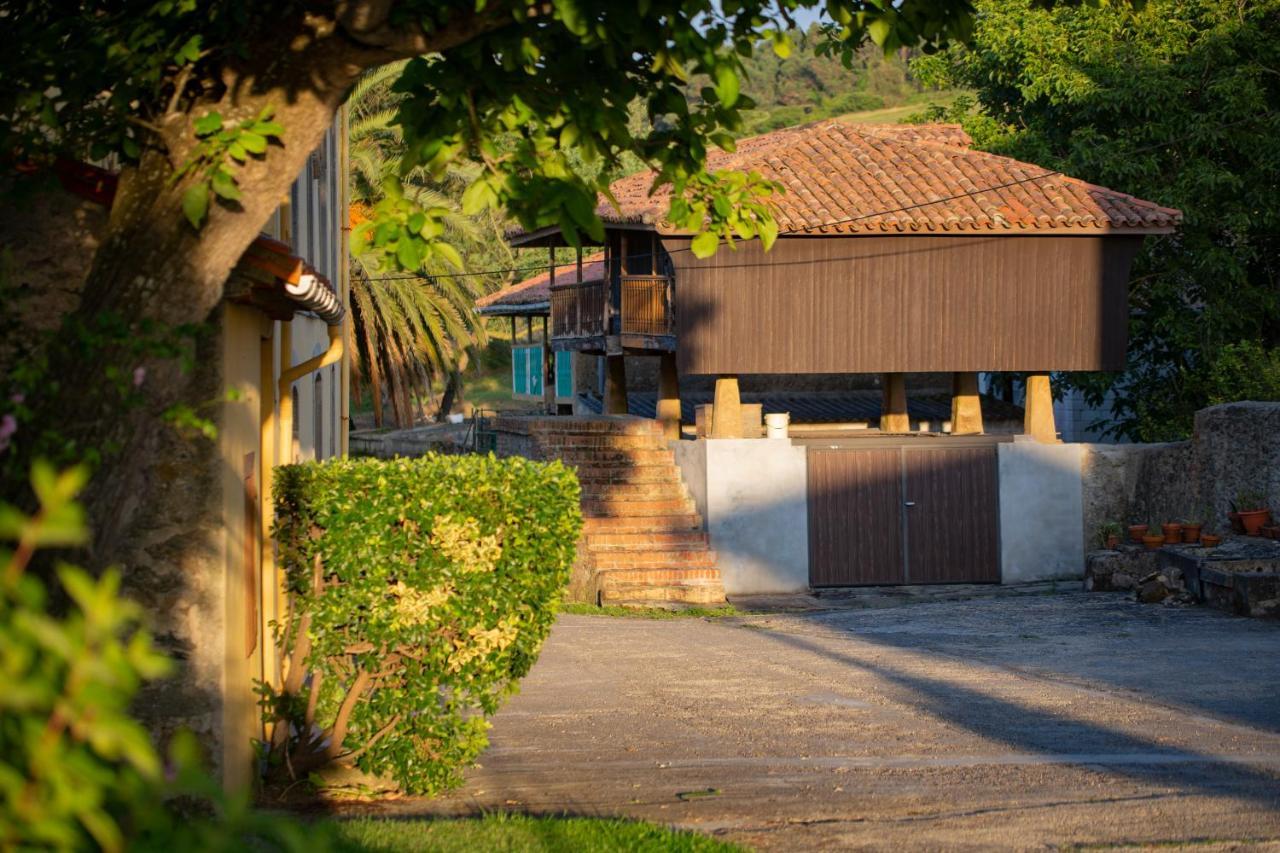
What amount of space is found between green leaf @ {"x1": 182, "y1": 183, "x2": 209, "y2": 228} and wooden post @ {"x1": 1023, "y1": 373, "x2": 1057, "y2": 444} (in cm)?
2134

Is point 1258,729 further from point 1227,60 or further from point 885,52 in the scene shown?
point 1227,60

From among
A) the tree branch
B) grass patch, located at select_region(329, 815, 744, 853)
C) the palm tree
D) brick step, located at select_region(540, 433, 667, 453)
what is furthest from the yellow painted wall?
the palm tree

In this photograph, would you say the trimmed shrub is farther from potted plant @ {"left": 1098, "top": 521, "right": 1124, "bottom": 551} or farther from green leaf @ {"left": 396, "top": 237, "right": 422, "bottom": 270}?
potted plant @ {"left": 1098, "top": 521, "right": 1124, "bottom": 551}

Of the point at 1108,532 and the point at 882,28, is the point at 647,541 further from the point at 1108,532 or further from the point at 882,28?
the point at 882,28

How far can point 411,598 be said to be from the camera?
7367 mm

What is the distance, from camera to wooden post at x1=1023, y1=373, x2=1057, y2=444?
2467cm

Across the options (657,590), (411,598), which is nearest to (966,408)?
(657,590)

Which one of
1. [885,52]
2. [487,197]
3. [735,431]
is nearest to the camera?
[487,197]

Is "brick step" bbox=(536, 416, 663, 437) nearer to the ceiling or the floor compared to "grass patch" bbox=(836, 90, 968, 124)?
nearer to the floor

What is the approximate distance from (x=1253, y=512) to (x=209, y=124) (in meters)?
18.5

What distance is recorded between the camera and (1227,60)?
1022 inches

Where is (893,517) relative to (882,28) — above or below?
below

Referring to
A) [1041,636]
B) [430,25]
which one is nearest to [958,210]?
[1041,636]

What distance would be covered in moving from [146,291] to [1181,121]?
24.9m
